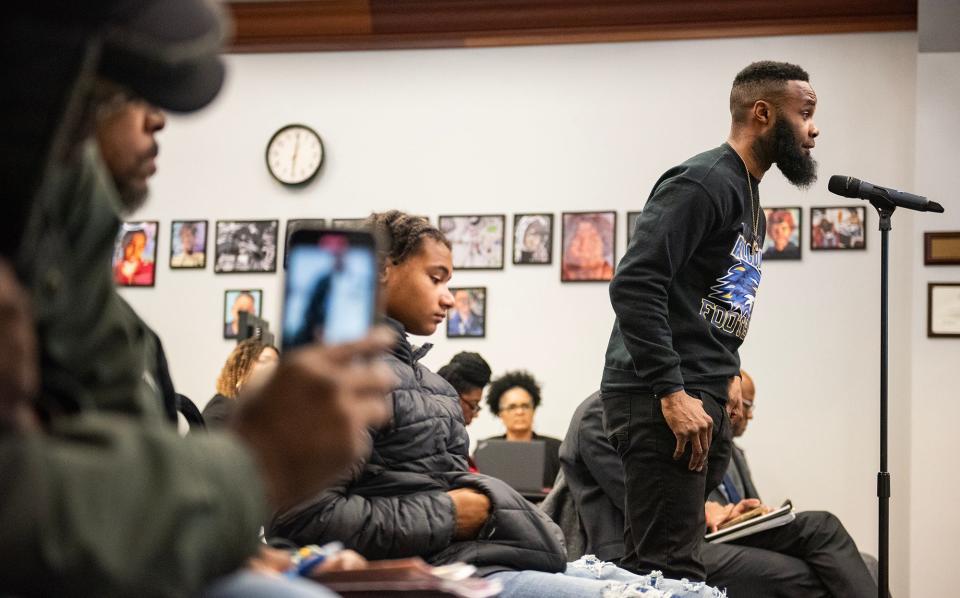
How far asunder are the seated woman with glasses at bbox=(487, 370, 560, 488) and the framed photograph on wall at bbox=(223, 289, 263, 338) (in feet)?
5.03

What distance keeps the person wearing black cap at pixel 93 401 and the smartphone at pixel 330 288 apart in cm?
6

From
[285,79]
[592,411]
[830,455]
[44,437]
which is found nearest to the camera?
[44,437]

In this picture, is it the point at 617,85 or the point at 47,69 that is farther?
the point at 617,85

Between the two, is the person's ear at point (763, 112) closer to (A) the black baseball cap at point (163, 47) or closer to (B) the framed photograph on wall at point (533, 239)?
(A) the black baseball cap at point (163, 47)

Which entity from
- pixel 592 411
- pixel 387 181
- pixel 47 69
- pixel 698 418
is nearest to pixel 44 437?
pixel 47 69

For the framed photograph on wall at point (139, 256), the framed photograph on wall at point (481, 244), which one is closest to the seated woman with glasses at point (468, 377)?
the framed photograph on wall at point (481, 244)

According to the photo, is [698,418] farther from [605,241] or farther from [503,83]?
[503,83]

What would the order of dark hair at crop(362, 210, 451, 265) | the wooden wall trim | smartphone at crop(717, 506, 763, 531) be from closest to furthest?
dark hair at crop(362, 210, 451, 265), smartphone at crop(717, 506, 763, 531), the wooden wall trim

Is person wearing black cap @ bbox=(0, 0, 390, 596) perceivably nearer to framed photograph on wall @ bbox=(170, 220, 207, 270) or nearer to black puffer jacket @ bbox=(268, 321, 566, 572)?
black puffer jacket @ bbox=(268, 321, 566, 572)

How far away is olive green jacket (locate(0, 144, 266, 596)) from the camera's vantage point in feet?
1.90

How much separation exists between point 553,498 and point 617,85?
3.24 metres

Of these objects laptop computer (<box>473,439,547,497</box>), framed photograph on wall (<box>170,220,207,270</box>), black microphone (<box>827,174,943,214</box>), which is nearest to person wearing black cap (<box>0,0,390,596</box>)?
black microphone (<box>827,174,943,214</box>)

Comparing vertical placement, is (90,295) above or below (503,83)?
below

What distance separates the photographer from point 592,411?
347 centimetres
